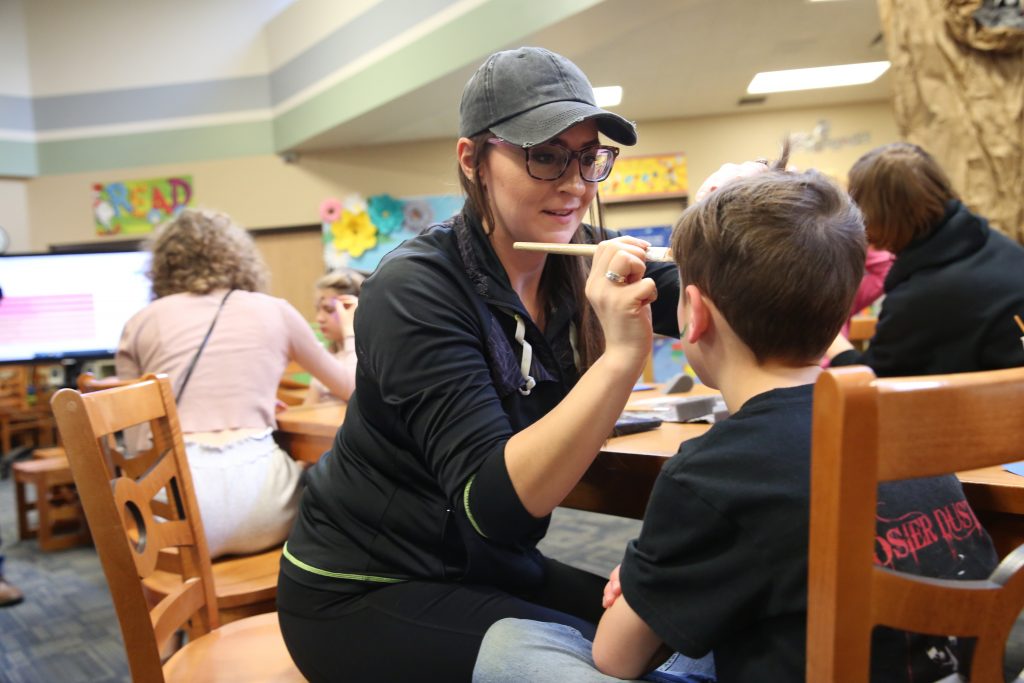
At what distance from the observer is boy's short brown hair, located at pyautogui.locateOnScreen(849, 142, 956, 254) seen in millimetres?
1927

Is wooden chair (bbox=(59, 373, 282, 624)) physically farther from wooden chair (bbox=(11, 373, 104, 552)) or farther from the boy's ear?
wooden chair (bbox=(11, 373, 104, 552))

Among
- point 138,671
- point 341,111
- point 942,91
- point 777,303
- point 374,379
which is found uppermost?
point 341,111

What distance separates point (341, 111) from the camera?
6254 mm

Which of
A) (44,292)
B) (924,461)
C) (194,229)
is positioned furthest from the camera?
(44,292)

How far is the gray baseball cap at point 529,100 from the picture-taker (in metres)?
1.12

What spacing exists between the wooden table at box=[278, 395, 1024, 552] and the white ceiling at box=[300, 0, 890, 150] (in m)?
3.05

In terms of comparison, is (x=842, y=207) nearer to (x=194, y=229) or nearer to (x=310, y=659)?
(x=310, y=659)

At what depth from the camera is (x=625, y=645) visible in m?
0.81

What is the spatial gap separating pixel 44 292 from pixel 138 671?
9.96 feet

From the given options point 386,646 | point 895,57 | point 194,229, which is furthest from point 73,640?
point 895,57

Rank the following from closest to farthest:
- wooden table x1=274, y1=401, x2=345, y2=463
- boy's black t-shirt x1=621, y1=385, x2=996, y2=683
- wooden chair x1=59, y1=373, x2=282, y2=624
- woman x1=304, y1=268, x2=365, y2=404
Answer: boy's black t-shirt x1=621, y1=385, x2=996, y2=683, wooden chair x1=59, y1=373, x2=282, y2=624, wooden table x1=274, y1=401, x2=345, y2=463, woman x1=304, y1=268, x2=365, y2=404

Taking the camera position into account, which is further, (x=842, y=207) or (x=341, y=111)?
(x=341, y=111)

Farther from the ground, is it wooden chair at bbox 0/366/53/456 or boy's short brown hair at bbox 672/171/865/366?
boy's short brown hair at bbox 672/171/865/366

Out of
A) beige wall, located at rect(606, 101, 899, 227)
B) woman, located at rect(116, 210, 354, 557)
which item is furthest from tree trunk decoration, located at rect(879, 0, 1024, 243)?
beige wall, located at rect(606, 101, 899, 227)
